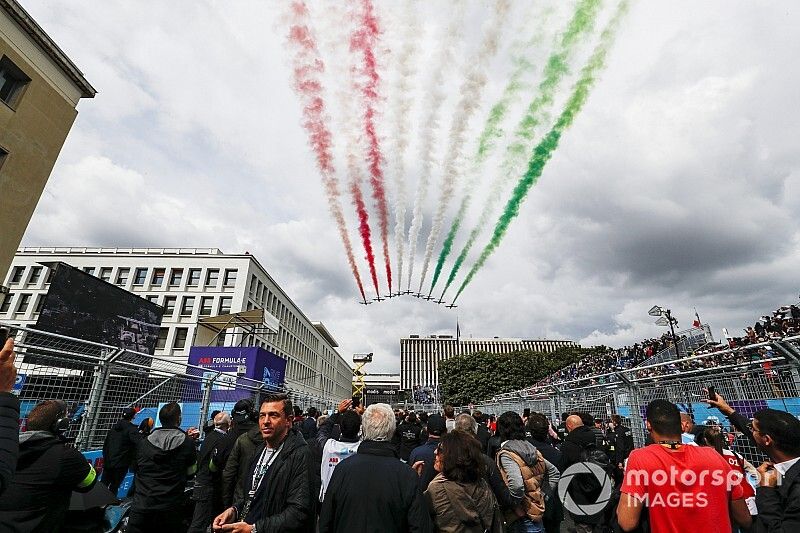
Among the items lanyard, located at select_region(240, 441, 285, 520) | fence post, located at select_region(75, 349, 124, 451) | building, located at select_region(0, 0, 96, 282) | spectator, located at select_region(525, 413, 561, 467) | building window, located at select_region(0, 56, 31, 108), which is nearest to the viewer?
lanyard, located at select_region(240, 441, 285, 520)

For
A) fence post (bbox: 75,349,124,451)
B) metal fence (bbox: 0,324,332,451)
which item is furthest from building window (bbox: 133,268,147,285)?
fence post (bbox: 75,349,124,451)

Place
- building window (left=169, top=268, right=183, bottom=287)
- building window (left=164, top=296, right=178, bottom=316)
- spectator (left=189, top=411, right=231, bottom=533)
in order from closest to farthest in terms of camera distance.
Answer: spectator (left=189, top=411, right=231, bottom=533), building window (left=164, top=296, right=178, bottom=316), building window (left=169, top=268, right=183, bottom=287)

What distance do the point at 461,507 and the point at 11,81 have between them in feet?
68.6

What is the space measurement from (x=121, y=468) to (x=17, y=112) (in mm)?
15718

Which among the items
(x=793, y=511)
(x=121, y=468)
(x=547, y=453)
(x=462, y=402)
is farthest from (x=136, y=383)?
(x=462, y=402)

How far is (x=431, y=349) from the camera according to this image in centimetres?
13588

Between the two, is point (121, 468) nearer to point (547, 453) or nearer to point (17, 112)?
point (547, 453)

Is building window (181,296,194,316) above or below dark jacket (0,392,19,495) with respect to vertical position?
above

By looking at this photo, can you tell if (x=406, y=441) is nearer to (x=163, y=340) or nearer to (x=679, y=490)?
(x=679, y=490)

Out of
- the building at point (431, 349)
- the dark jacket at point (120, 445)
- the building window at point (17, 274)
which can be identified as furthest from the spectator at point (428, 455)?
the building at point (431, 349)

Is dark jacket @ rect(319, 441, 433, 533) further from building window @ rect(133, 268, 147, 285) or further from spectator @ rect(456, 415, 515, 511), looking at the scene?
building window @ rect(133, 268, 147, 285)

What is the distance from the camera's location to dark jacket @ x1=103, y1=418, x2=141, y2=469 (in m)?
5.43

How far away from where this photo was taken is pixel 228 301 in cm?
4012

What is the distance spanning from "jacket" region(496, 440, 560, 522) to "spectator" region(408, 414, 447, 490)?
711 millimetres
